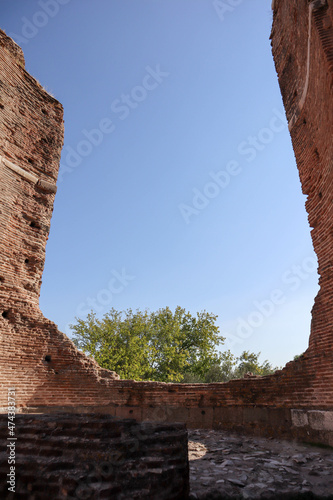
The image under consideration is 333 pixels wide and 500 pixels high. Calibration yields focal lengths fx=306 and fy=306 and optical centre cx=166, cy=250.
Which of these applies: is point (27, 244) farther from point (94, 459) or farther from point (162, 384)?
point (94, 459)

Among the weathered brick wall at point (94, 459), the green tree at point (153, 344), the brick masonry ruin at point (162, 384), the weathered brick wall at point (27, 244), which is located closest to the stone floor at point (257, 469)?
the weathered brick wall at point (94, 459)

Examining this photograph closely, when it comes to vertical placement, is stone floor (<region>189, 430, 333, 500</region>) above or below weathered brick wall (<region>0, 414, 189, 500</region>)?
below

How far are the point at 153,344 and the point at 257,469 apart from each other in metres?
20.8

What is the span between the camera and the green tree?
2216 centimetres

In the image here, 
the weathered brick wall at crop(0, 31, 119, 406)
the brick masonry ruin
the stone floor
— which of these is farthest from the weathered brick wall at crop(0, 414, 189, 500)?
the weathered brick wall at crop(0, 31, 119, 406)

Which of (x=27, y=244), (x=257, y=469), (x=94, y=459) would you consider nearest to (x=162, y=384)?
(x=257, y=469)

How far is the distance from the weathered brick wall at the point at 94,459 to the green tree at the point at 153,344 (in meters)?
19.1

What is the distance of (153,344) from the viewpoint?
2458 centimetres

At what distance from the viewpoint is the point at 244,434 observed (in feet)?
23.3

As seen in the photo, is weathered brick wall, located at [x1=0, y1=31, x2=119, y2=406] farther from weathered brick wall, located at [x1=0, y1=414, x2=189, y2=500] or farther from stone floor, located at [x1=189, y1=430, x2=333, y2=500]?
weathered brick wall, located at [x1=0, y1=414, x2=189, y2=500]

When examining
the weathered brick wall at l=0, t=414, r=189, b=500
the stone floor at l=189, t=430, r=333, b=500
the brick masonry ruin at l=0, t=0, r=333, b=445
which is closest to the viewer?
the weathered brick wall at l=0, t=414, r=189, b=500

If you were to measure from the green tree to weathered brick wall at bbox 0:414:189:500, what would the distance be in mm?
19072

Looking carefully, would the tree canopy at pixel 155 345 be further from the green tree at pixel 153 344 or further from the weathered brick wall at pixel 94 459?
the weathered brick wall at pixel 94 459

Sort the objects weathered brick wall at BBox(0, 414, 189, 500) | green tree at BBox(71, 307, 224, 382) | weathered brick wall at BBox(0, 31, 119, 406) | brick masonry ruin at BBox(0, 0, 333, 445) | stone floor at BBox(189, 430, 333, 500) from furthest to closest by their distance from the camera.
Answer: green tree at BBox(71, 307, 224, 382) < weathered brick wall at BBox(0, 31, 119, 406) < brick masonry ruin at BBox(0, 0, 333, 445) < stone floor at BBox(189, 430, 333, 500) < weathered brick wall at BBox(0, 414, 189, 500)
